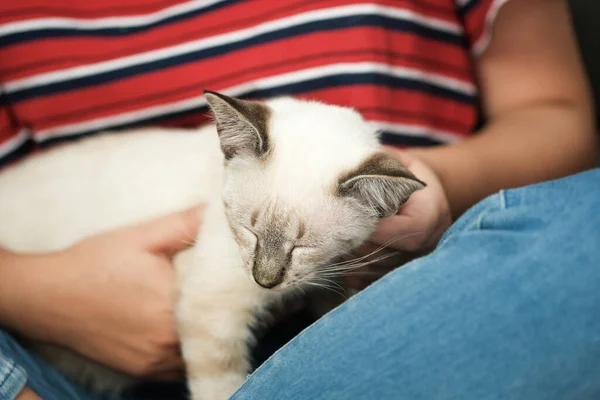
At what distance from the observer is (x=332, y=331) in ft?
1.98

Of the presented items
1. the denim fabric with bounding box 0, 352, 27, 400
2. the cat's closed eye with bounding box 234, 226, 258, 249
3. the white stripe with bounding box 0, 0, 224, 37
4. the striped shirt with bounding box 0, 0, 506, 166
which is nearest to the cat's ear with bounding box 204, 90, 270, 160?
the cat's closed eye with bounding box 234, 226, 258, 249

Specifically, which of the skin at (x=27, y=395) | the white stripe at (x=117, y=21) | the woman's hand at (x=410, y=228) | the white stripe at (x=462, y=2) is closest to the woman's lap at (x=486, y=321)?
the woman's hand at (x=410, y=228)

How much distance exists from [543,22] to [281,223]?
781 mm

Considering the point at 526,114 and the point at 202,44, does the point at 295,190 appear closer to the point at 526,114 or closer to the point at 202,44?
the point at 202,44

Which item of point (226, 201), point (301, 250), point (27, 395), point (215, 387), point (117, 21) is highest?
point (117, 21)

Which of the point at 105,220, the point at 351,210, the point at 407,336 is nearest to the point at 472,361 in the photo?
the point at 407,336

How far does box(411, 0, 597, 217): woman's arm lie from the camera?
3.32 feet

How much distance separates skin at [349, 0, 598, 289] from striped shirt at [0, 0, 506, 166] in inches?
4.1

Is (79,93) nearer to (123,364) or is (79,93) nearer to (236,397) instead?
(123,364)

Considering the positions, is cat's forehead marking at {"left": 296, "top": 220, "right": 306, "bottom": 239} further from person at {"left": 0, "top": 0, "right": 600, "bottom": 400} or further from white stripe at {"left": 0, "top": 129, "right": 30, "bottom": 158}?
white stripe at {"left": 0, "top": 129, "right": 30, "bottom": 158}

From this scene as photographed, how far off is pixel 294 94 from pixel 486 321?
63 cm

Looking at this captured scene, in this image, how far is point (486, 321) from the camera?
21.4 inches

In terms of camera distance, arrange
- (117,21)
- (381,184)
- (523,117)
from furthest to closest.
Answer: (523,117)
(117,21)
(381,184)

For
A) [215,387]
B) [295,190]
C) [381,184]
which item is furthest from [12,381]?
[381,184]
